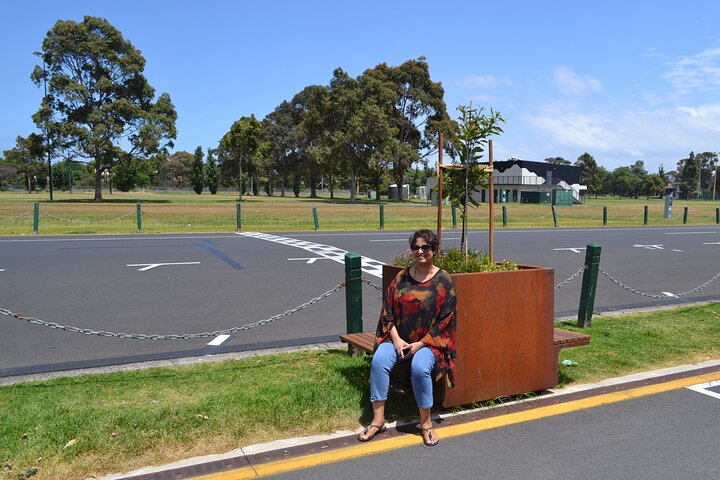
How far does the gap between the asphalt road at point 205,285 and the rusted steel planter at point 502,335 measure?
115 inches

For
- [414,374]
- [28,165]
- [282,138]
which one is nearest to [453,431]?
[414,374]

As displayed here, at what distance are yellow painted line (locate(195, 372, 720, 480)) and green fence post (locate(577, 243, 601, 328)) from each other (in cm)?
199

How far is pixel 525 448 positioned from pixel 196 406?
8.01 ft

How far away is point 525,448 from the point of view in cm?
399

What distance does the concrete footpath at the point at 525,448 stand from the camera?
3637 millimetres

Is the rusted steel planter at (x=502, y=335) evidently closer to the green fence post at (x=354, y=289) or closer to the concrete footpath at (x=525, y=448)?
the concrete footpath at (x=525, y=448)

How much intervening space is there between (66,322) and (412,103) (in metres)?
69.9

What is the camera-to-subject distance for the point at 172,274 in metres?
11.9

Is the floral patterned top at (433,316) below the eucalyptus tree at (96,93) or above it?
below

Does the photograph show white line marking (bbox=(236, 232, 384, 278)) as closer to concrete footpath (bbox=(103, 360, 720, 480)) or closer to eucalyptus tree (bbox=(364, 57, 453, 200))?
concrete footpath (bbox=(103, 360, 720, 480))

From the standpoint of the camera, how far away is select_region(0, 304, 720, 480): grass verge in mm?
3773

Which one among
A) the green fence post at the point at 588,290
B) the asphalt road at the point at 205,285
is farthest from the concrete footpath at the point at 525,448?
the asphalt road at the point at 205,285

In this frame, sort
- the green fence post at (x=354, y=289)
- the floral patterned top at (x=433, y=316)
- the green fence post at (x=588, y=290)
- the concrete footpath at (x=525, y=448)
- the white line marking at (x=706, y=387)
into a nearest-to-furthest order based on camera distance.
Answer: the concrete footpath at (x=525, y=448), the floral patterned top at (x=433, y=316), the white line marking at (x=706, y=387), the green fence post at (x=354, y=289), the green fence post at (x=588, y=290)

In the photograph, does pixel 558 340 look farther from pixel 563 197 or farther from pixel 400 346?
pixel 563 197
